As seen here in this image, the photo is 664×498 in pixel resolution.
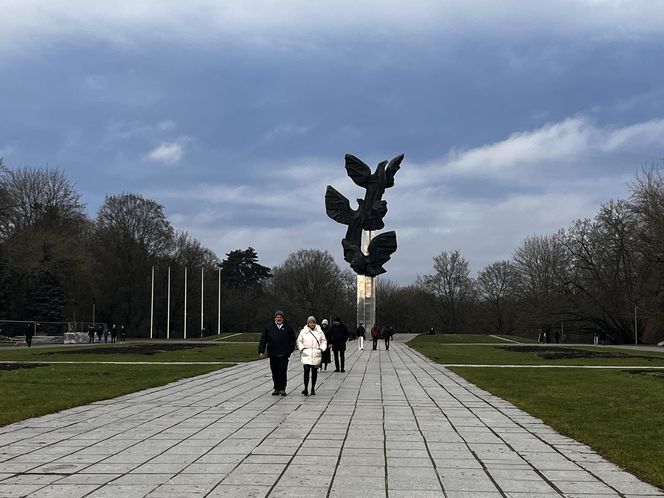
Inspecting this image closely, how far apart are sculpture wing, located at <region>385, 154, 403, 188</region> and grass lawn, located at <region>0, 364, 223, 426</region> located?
103 feet

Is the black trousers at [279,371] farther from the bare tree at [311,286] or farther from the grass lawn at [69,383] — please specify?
the bare tree at [311,286]

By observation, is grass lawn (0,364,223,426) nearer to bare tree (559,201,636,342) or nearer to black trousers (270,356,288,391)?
black trousers (270,356,288,391)

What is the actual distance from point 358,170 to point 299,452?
144ft

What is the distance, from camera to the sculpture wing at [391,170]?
165 ft

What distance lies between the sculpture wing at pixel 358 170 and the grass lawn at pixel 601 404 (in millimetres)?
30259

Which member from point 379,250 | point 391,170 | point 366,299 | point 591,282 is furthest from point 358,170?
point 591,282

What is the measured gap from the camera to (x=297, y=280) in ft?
275

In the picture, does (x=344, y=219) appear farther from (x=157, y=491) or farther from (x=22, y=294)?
(x=157, y=491)

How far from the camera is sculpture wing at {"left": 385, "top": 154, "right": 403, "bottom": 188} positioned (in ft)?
165

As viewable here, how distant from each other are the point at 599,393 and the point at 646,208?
27.1 metres

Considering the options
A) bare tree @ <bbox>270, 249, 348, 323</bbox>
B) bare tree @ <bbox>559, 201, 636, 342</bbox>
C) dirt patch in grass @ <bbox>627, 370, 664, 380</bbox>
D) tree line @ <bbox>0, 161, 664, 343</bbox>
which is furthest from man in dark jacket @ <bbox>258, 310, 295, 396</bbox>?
bare tree @ <bbox>270, 249, 348, 323</bbox>

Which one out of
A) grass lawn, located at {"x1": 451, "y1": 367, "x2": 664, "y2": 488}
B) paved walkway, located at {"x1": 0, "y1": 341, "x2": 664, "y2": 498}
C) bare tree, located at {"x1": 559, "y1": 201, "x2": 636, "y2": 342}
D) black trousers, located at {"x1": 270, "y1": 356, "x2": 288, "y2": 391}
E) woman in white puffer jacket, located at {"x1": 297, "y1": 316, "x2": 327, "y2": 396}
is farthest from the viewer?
bare tree, located at {"x1": 559, "y1": 201, "x2": 636, "y2": 342}

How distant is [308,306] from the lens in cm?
8200

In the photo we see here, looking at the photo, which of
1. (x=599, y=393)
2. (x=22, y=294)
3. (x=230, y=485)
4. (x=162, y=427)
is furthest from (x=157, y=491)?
(x=22, y=294)
